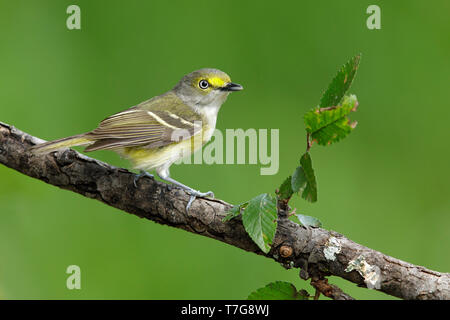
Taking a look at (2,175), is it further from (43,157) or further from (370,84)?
(370,84)

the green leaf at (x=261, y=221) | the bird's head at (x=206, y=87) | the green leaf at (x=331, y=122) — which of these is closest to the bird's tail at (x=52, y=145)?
the bird's head at (x=206, y=87)

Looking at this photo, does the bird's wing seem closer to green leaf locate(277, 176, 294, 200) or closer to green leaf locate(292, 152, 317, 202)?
green leaf locate(277, 176, 294, 200)

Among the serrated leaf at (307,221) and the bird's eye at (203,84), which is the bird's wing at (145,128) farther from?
the serrated leaf at (307,221)

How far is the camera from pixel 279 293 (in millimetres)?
2209

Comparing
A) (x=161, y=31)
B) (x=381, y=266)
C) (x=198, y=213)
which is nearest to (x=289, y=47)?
(x=161, y=31)

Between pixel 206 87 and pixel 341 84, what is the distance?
1.95 meters

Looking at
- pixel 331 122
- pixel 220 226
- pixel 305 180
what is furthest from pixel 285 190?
pixel 220 226

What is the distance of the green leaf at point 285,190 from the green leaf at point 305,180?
0.06 m

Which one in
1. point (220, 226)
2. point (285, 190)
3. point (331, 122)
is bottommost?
point (220, 226)

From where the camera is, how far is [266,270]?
4.26 m

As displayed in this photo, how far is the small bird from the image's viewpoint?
3.29 m

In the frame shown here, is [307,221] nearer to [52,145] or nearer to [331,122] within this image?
[331,122]

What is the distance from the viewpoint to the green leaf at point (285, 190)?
89.7 inches

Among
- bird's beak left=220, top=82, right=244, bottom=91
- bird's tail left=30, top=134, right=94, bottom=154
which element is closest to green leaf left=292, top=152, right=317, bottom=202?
bird's tail left=30, top=134, right=94, bottom=154
